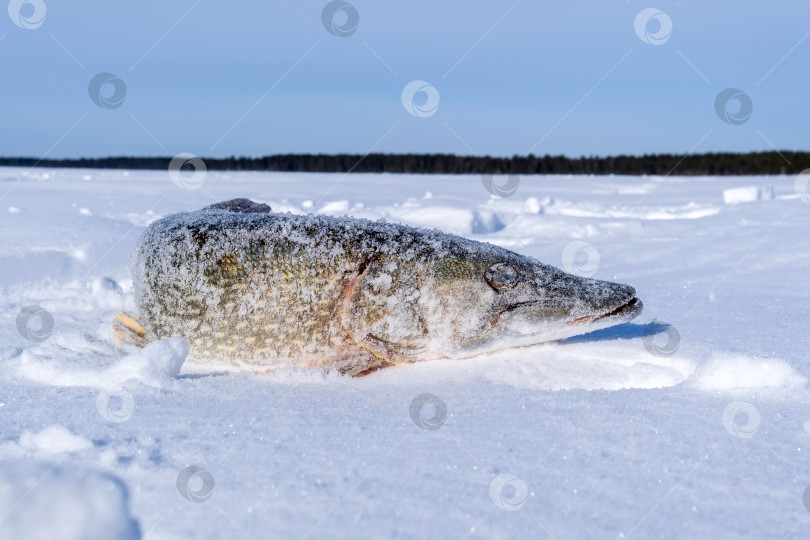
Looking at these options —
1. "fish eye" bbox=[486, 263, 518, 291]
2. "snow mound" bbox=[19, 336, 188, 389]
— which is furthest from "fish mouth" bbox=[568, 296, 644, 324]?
"snow mound" bbox=[19, 336, 188, 389]

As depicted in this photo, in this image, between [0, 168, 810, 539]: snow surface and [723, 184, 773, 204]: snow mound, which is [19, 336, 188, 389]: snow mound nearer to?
[0, 168, 810, 539]: snow surface

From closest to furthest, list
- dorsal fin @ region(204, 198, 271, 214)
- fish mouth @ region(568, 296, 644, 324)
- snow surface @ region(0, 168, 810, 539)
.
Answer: snow surface @ region(0, 168, 810, 539), fish mouth @ region(568, 296, 644, 324), dorsal fin @ region(204, 198, 271, 214)

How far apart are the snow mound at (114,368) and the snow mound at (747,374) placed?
1.93m

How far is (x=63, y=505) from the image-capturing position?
158cm

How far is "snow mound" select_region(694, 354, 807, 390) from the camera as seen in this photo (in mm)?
2338

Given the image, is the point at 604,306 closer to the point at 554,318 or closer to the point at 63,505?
the point at 554,318

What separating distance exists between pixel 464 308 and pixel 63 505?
1533mm

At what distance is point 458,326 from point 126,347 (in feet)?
5.15

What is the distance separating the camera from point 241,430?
193cm

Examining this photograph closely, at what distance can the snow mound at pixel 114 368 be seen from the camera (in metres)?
2.39

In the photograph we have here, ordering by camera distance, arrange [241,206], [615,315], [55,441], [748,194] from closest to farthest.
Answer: [55,441]
[615,315]
[241,206]
[748,194]

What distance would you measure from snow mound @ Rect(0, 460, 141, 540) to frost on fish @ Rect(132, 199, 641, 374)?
1107 millimetres

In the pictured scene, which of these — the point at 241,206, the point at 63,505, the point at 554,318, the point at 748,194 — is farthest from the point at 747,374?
the point at 748,194

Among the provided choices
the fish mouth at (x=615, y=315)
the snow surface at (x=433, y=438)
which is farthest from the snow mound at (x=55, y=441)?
the fish mouth at (x=615, y=315)
